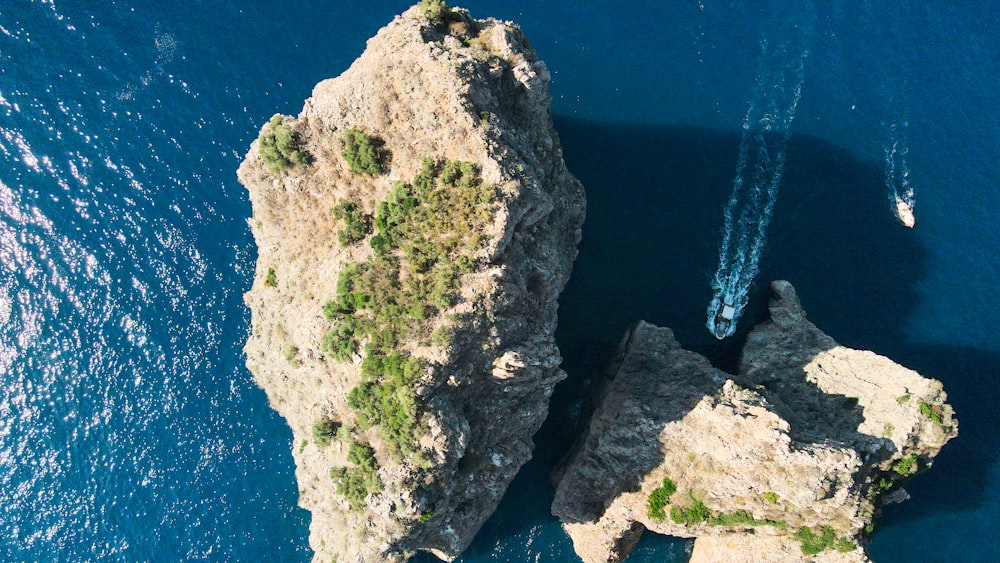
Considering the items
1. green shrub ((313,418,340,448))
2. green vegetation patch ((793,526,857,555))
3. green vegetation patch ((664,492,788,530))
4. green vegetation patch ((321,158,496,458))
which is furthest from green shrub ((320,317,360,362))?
green vegetation patch ((793,526,857,555))

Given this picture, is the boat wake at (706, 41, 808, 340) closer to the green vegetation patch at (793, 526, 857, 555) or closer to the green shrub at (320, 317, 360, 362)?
the green vegetation patch at (793, 526, 857, 555)

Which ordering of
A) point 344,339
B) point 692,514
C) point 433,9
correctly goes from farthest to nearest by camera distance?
point 692,514 → point 433,9 → point 344,339

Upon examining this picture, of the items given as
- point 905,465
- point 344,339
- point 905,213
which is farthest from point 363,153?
point 905,213

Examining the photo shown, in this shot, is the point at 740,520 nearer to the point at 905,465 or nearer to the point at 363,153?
the point at 905,465

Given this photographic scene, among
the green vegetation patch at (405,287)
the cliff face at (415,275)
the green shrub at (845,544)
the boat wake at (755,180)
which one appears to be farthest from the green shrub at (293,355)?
the green shrub at (845,544)

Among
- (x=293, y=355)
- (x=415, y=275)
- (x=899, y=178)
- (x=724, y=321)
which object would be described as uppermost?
(x=899, y=178)

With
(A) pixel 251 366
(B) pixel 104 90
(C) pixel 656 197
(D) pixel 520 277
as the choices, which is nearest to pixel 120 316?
(A) pixel 251 366
